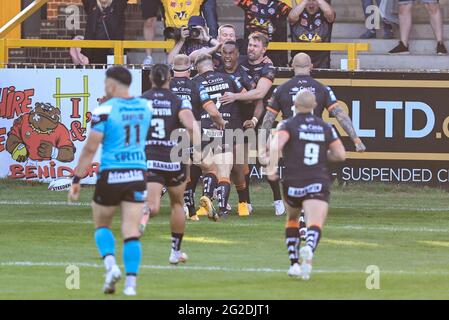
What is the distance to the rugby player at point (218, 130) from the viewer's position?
61.1ft

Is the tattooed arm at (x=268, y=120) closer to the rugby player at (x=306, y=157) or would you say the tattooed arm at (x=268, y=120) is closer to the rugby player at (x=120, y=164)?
the rugby player at (x=306, y=157)

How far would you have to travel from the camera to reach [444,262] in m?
14.6

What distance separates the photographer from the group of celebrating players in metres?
11.9

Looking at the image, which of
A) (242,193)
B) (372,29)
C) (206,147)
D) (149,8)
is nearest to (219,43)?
(206,147)

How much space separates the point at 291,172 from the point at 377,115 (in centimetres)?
874

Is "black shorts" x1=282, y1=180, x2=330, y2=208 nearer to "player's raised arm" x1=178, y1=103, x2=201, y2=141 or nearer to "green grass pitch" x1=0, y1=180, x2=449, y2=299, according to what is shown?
"green grass pitch" x1=0, y1=180, x2=449, y2=299

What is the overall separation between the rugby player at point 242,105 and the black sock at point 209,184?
454 mm

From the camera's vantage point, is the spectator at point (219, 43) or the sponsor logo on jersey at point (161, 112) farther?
the spectator at point (219, 43)

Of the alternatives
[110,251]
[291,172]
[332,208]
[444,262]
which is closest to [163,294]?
[110,251]

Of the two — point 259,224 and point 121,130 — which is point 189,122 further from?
point 259,224

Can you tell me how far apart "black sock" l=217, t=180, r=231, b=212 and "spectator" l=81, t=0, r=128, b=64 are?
5.71m

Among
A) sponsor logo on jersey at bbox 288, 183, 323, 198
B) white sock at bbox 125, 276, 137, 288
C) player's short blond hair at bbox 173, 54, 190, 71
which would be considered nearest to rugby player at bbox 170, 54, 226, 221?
player's short blond hair at bbox 173, 54, 190, 71

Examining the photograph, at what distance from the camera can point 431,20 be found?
23.3m

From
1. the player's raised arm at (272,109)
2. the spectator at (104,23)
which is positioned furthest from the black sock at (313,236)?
the spectator at (104,23)
